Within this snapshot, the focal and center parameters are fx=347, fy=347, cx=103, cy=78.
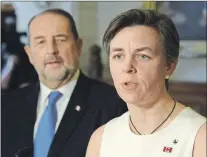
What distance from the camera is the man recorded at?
0.82 m

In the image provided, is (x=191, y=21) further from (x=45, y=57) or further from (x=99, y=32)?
(x=45, y=57)

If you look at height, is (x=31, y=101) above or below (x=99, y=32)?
below

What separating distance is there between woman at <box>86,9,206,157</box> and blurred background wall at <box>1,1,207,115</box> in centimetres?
17

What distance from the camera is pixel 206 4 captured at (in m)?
0.91

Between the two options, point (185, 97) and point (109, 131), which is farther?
point (185, 97)

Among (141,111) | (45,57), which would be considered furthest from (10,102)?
(141,111)

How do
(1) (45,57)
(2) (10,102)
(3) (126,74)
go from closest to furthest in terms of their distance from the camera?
(3) (126,74)
(1) (45,57)
(2) (10,102)

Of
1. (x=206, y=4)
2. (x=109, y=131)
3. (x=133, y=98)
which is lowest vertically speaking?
(x=109, y=131)

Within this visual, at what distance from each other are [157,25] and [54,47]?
0.27 metres

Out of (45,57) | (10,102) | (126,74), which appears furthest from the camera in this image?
(10,102)

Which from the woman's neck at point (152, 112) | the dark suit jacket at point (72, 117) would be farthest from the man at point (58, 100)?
the woman's neck at point (152, 112)

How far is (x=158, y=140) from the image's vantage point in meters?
0.68

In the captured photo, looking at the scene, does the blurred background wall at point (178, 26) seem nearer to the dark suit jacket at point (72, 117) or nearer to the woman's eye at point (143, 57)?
the dark suit jacket at point (72, 117)

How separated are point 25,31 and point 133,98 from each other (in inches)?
14.5
